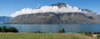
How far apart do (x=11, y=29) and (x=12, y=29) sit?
0.81 metres

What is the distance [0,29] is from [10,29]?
751 cm

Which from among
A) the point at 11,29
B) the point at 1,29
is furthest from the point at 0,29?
the point at 11,29

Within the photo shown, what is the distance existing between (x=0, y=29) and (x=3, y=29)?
3885mm

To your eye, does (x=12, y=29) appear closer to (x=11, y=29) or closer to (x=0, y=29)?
(x=11, y=29)

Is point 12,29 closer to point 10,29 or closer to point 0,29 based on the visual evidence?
point 10,29

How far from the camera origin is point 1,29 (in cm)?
10281

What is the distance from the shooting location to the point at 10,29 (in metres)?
107

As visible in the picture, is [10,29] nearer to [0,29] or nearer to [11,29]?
[11,29]

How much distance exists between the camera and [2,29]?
10219cm

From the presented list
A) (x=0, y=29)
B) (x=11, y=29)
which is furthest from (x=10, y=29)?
(x=0, y=29)

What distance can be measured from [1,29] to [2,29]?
1169 millimetres

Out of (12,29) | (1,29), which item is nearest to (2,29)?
(1,29)

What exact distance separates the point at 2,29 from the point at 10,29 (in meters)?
6.65

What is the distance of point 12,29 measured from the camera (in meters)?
108
